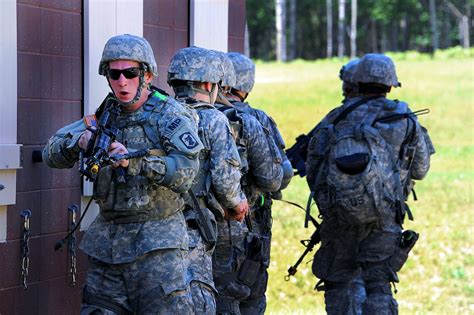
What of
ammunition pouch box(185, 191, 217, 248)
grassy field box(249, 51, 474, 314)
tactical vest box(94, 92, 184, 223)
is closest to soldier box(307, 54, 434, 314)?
grassy field box(249, 51, 474, 314)

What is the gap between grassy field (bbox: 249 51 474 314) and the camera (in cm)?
1422

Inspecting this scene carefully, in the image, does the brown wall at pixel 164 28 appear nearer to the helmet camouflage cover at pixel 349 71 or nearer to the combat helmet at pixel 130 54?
the helmet camouflage cover at pixel 349 71

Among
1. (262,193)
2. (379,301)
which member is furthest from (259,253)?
(379,301)

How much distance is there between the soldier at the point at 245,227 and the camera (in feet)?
25.3

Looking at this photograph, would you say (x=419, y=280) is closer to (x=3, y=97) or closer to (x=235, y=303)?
(x=235, y=303)

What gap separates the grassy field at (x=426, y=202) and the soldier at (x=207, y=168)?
521 centimetres

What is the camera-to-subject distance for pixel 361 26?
103 m

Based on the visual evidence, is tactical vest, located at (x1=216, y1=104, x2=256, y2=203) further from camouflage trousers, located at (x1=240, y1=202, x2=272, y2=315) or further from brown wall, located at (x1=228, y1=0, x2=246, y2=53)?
brown wall, located at (x1=228, y1=0, x2=246, y2=53)

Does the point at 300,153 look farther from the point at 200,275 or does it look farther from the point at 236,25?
the point at 200,275

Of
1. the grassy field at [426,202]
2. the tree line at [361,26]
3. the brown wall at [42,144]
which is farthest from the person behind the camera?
the tree line at [361,26]

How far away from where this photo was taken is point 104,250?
5.97m

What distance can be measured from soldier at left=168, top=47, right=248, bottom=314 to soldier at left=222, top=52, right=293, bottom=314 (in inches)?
43.4

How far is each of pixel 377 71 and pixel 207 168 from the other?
3.30 m

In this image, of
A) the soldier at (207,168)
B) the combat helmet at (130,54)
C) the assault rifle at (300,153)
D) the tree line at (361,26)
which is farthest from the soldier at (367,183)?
the tree line at (361,26)
